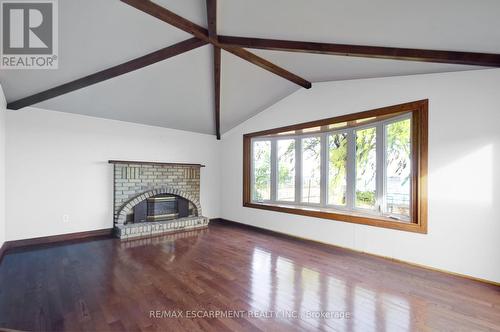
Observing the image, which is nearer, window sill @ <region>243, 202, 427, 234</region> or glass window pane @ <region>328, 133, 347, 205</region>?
window sill @ <region>243, 202, 427, 234</region>

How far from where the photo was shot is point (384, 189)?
3844mm

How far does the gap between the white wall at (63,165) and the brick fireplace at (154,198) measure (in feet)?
0.65

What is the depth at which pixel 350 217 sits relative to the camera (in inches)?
151

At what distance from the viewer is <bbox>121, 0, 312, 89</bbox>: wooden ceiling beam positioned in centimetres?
235

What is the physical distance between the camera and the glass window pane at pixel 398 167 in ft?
11.7

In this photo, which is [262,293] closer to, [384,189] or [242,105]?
[384,189]

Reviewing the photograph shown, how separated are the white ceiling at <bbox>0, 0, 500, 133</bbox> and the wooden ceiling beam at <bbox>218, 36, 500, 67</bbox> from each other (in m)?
0.09

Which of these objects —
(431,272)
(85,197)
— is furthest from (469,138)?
(85,197)

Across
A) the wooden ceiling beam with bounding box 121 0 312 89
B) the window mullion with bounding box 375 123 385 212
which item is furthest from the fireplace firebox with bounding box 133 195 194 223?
the window mullion with bounding box 375 123 385 212

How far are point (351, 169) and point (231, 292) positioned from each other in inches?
116

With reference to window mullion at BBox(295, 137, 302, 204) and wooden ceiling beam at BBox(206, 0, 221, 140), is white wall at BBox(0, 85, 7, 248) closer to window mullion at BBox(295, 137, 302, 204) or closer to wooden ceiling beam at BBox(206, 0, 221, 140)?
wooden ceiling beam at BBox(206, 0, 221, 140)

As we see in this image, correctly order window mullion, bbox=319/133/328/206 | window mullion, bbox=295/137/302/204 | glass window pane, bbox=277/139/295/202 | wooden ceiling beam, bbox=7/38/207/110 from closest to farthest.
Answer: wooden ceiling beam, bbox=7/38/207/110 → window mullion, bbox=319/133/328/206 → window mullion, bbox=295/137/302/204 → glass window pane, bbox=277/139/295/202

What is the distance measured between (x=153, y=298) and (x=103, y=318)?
440 millimetres

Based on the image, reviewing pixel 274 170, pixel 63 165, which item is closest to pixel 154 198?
pixel 63 165
